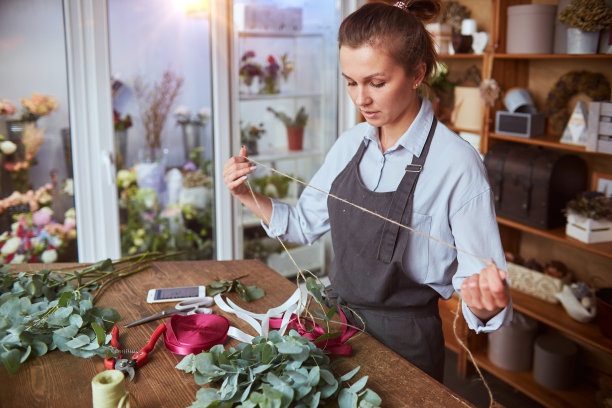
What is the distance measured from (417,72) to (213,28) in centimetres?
197

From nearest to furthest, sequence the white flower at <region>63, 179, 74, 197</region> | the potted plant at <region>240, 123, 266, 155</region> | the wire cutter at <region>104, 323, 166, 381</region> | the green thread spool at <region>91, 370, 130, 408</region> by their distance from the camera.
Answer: the green thread spool at <region>91, 370, 130, 408</region> → the wire cutter at <region>104, 323, 166, 381</region> → the white flower at <region>63, 179, 74, 197</region> → the potted plant at <region>240, 123, 266, 155</region>

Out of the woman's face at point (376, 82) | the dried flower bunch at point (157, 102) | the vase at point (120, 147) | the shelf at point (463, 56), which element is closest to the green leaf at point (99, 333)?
the woman's face at point (376, 82)

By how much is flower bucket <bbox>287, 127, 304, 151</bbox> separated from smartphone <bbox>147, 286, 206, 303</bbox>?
7.42 feet

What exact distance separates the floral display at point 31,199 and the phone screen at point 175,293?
5.51 ft

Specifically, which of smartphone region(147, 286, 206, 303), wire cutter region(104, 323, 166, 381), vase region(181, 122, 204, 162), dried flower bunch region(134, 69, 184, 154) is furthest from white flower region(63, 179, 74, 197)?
wire cutter region(104, 323, 166, 381)

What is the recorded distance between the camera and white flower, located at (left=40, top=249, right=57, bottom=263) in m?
3.08

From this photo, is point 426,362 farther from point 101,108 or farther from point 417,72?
point 101,108

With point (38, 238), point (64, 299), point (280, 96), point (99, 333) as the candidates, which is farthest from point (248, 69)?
point (99, 333)

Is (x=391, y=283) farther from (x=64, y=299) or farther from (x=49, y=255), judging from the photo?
(x=49, y=255)

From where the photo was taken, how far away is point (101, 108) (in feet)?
9.75

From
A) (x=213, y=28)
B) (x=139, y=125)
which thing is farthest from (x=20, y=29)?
(x=213, y=28)

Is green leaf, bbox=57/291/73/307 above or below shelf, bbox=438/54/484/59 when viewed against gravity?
below

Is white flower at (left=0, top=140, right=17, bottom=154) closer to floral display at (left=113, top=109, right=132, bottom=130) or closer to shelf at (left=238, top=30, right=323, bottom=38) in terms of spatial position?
floral display at (left=113, top=109, right=132, bottom=130)

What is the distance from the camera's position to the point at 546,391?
2.97 metres
